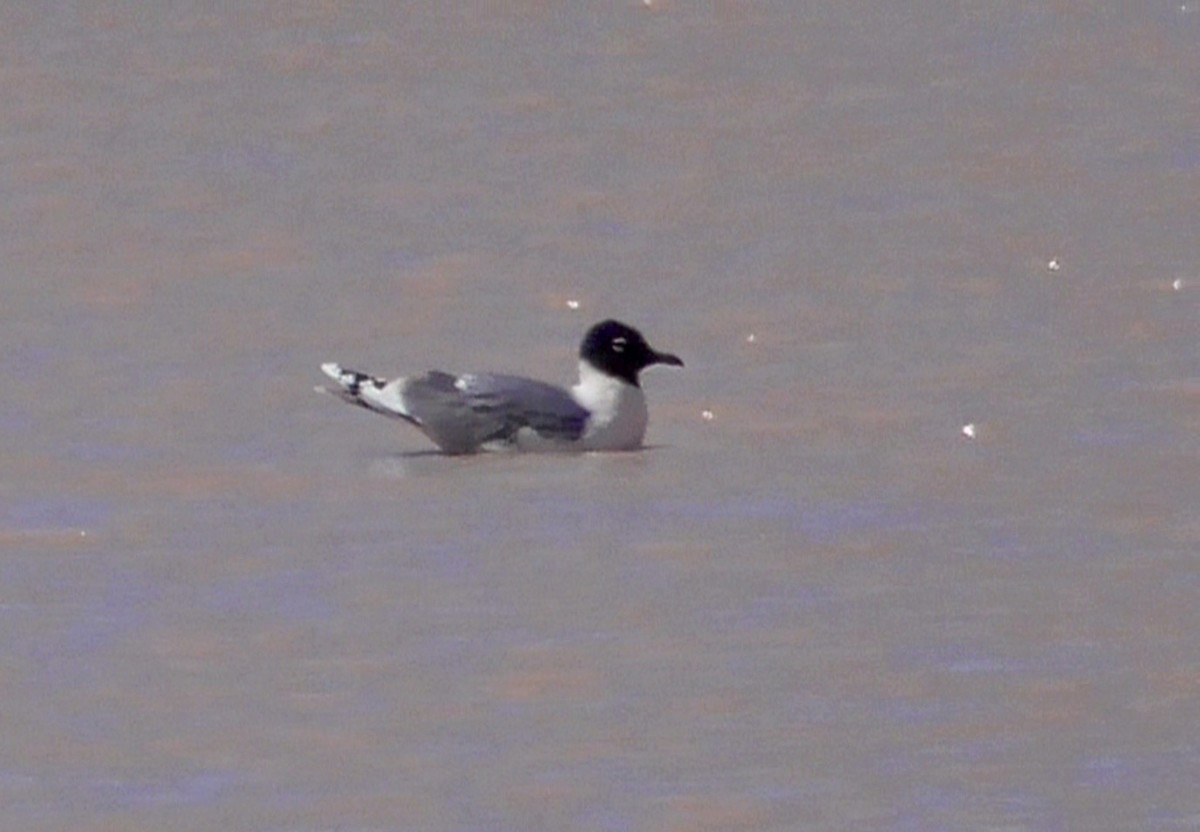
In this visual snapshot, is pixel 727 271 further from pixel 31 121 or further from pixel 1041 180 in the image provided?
pixel 31 121

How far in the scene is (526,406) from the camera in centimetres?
990

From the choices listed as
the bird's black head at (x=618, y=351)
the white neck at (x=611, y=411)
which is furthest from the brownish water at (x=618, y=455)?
the bird's black head at (x=618, y=351)

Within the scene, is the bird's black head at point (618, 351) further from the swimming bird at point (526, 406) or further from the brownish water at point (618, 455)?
the brownish water at point (618, 455)

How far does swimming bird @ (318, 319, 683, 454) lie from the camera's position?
390 inches

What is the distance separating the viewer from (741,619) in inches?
303

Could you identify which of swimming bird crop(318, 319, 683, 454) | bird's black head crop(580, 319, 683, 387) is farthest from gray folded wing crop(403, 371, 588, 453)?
bird's black head crop(580, 319, 683, 387)

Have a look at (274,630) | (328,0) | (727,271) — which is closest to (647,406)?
(727,271)

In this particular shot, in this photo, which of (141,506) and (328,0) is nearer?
(141,506)

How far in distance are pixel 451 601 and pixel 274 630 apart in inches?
16.0

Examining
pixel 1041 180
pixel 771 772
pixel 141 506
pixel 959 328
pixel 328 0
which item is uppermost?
pixel 328 0

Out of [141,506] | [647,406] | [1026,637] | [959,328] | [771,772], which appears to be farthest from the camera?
[959,328]

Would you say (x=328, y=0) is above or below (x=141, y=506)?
above

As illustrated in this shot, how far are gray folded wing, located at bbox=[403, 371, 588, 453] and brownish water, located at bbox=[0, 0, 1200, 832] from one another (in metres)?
0.10

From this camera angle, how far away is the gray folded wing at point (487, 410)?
9906 millimetres
